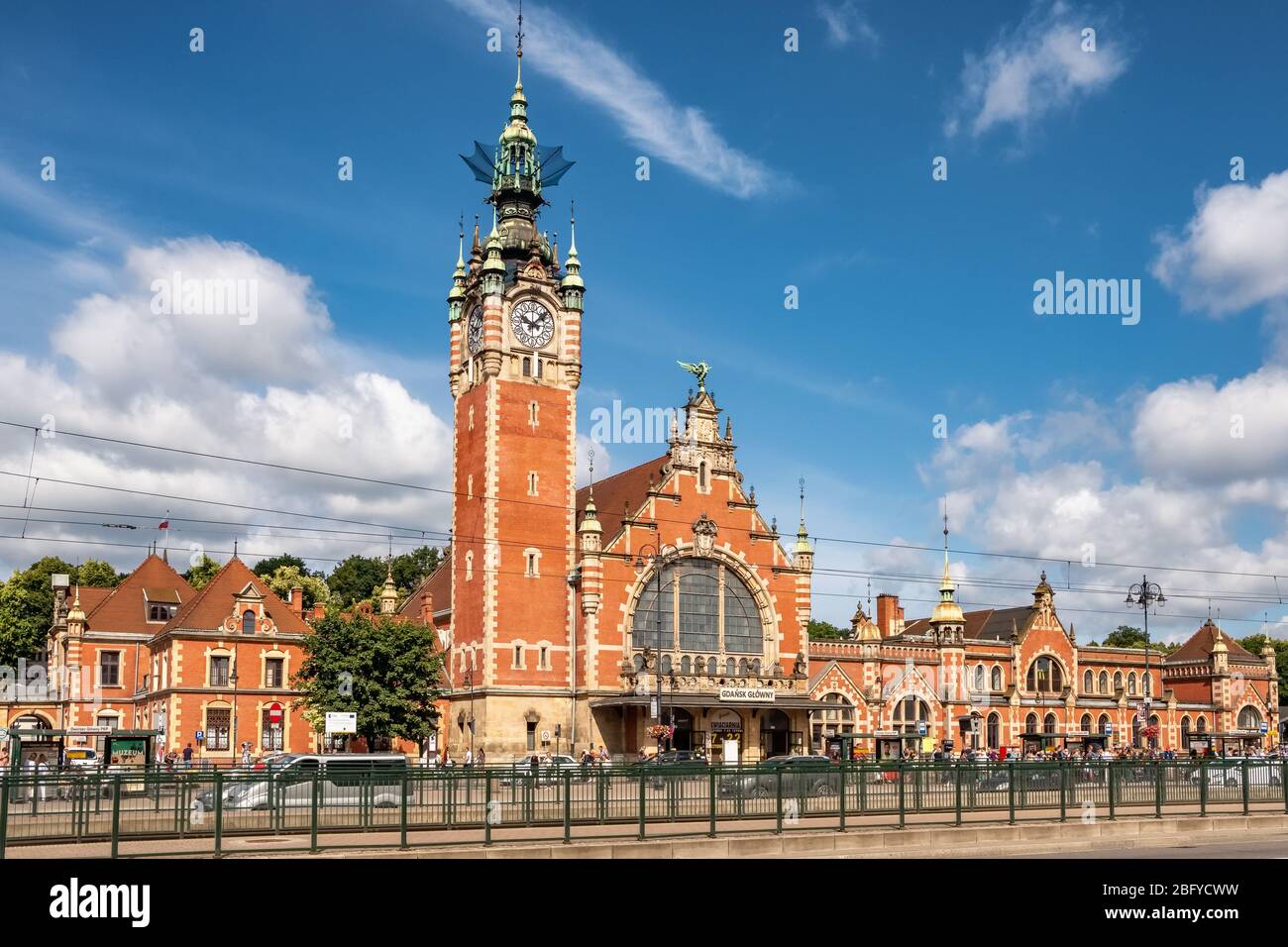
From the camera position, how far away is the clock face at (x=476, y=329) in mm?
66875

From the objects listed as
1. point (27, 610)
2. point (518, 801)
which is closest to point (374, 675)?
point (518, 801)

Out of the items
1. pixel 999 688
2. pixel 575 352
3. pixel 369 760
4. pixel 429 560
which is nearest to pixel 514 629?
pixel 575 352

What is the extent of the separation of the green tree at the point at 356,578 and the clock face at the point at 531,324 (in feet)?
182

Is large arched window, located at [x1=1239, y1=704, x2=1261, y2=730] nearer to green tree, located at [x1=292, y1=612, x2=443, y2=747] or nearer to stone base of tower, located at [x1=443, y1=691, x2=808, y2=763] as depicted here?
stone base of tower, located at [x1=443, y1=691, x2=808, y2=763]

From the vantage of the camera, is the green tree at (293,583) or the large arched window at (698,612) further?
the green tree at (293,583)

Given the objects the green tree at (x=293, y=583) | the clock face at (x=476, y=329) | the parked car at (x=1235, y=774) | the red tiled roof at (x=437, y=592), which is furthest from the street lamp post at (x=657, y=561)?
the green tree at (x=293, y=583)

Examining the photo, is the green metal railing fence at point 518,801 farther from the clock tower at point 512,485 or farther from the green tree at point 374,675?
the clock tower at point 512,485

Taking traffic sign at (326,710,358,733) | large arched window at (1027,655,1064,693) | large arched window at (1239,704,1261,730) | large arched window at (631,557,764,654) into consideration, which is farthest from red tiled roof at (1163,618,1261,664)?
traffic sign at (326,710,358,733)

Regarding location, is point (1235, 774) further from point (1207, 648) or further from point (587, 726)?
point (1207, 648)

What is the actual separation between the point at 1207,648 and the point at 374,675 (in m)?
61.8

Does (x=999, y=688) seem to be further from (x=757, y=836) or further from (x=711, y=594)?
(x=757, y=836)

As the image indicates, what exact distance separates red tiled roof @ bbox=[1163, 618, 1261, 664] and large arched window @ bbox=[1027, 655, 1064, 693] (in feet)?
49.0

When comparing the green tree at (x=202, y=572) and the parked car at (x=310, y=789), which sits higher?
the green tree at (x=202, y=572)
